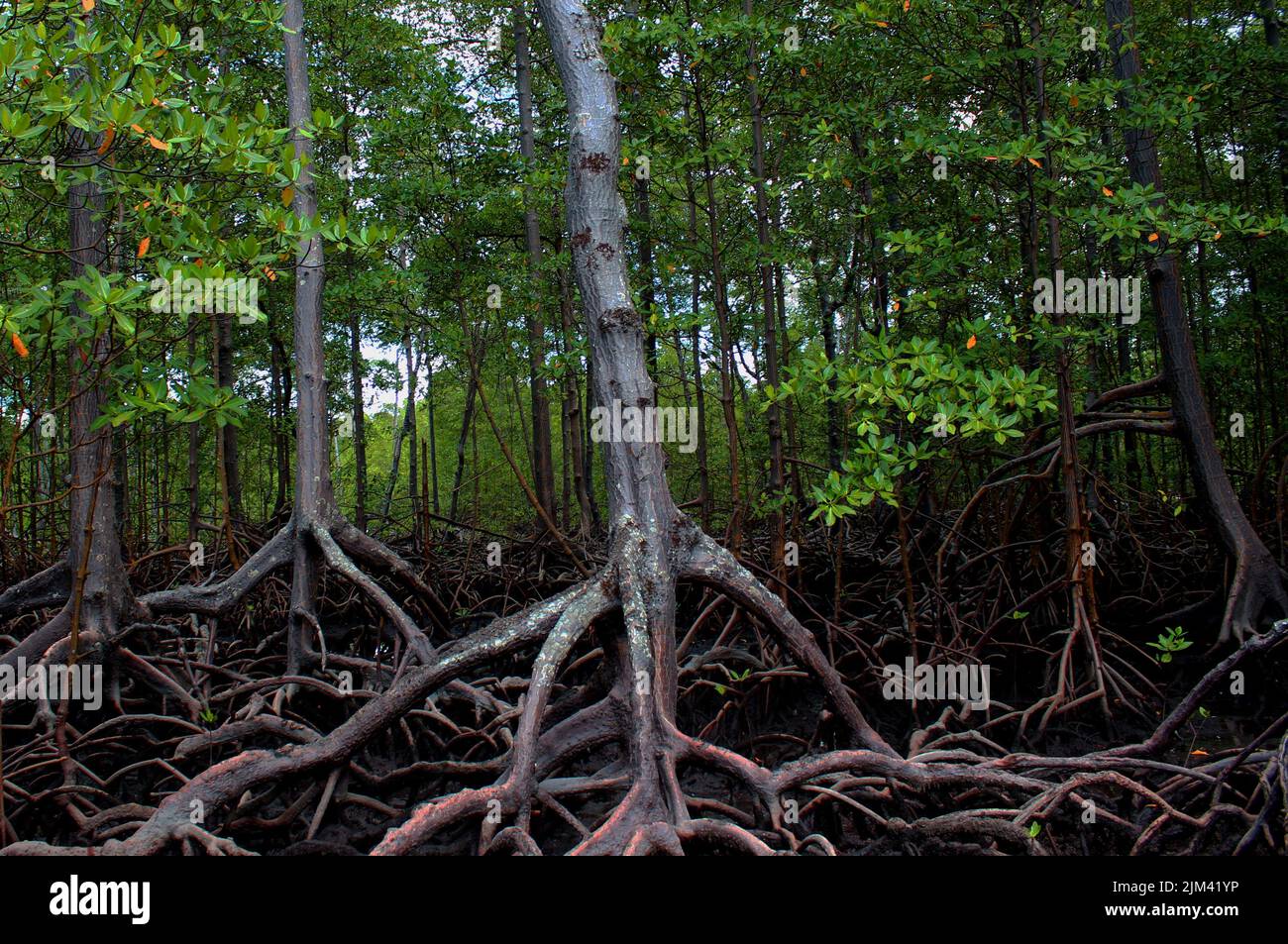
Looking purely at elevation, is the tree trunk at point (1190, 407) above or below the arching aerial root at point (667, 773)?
above

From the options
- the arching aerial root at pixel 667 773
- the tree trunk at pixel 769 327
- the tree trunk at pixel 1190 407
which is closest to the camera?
the arching aerial root at pixel 667 773

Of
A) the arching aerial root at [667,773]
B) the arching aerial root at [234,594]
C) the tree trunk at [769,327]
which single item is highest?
the tree trunk at [769,327]

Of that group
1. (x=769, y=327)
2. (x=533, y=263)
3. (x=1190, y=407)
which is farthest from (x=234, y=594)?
(x=1190, y=407)

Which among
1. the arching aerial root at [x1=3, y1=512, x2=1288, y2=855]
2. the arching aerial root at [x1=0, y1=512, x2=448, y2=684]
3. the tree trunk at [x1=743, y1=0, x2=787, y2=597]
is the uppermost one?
the tree trunk at [x1=743, y1=0, x2=787, y2=597]

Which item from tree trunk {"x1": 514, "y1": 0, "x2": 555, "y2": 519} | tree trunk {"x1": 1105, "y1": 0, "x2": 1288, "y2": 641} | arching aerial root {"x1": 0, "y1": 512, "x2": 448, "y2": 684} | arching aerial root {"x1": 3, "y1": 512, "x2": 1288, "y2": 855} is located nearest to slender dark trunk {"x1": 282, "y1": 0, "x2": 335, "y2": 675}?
Result: arching aerial root {"x1": 0, "y1": 512, "x2": 448, "y2": 684}

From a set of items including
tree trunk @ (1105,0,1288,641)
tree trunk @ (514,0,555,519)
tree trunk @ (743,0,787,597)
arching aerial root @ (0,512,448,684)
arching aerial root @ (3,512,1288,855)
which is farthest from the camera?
tree trunk @ (514,0,555,519)

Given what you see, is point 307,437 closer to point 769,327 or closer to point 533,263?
point 769,327

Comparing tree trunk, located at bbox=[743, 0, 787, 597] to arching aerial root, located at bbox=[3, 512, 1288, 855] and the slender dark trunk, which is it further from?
the slender dark trunk

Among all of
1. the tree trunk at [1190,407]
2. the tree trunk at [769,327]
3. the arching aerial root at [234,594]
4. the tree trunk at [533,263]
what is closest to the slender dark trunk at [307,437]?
the arching aerial root at [234,594]

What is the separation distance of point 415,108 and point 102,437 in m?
5.79

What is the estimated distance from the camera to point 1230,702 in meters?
4.91

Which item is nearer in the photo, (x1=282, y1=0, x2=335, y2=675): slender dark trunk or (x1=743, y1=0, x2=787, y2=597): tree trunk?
(x1=282, y1=0, x2=335, y2=675): slender dark trunk

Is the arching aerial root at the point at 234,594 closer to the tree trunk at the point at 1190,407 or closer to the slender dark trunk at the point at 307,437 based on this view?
the slender dark trunk at the point at 307,437
